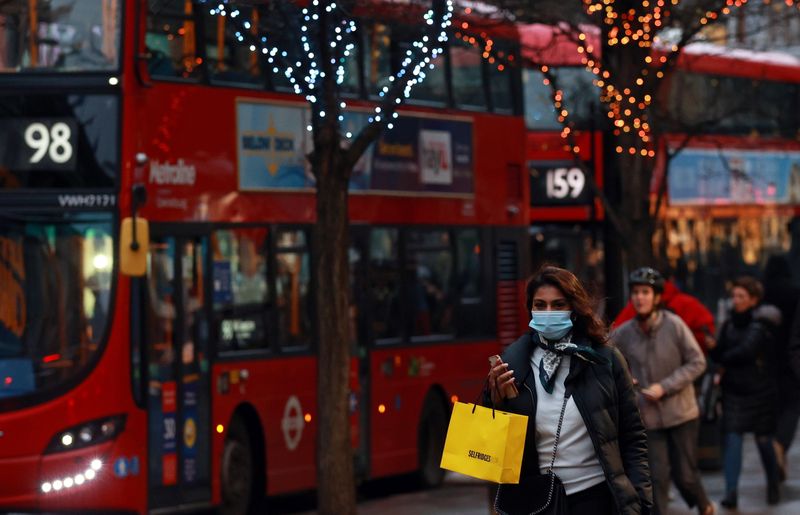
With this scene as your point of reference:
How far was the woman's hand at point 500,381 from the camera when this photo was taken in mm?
6188

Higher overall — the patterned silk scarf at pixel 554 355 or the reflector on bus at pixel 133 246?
the reflector on bus at pixel 133 246

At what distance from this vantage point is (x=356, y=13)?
14250mm

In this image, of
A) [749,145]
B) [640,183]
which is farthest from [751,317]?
[749,145]

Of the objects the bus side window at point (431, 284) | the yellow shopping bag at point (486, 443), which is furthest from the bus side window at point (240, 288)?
the yellow shopping bag at point (486, 443)

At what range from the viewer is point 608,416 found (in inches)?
244

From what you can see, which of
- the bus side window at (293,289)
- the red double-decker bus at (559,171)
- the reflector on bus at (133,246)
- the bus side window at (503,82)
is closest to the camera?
the reflector on bus at (133,246)

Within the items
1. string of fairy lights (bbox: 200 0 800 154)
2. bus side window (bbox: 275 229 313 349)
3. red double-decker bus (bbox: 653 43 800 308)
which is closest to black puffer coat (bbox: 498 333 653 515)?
string of fairy lights (bbox: 200 0 800 154)

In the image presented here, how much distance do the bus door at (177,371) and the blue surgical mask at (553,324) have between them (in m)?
6.26

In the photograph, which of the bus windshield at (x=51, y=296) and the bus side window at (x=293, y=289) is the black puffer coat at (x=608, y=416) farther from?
the bus side window at (x=293, y=289)

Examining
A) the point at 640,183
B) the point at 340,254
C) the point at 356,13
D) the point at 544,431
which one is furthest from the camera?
the point at 640,183

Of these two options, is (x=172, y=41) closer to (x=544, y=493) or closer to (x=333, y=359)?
(x=333, y=359)

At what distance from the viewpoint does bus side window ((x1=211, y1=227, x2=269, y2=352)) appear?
13.4 metres

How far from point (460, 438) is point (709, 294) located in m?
22.0

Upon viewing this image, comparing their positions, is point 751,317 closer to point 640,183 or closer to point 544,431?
point 640,183
